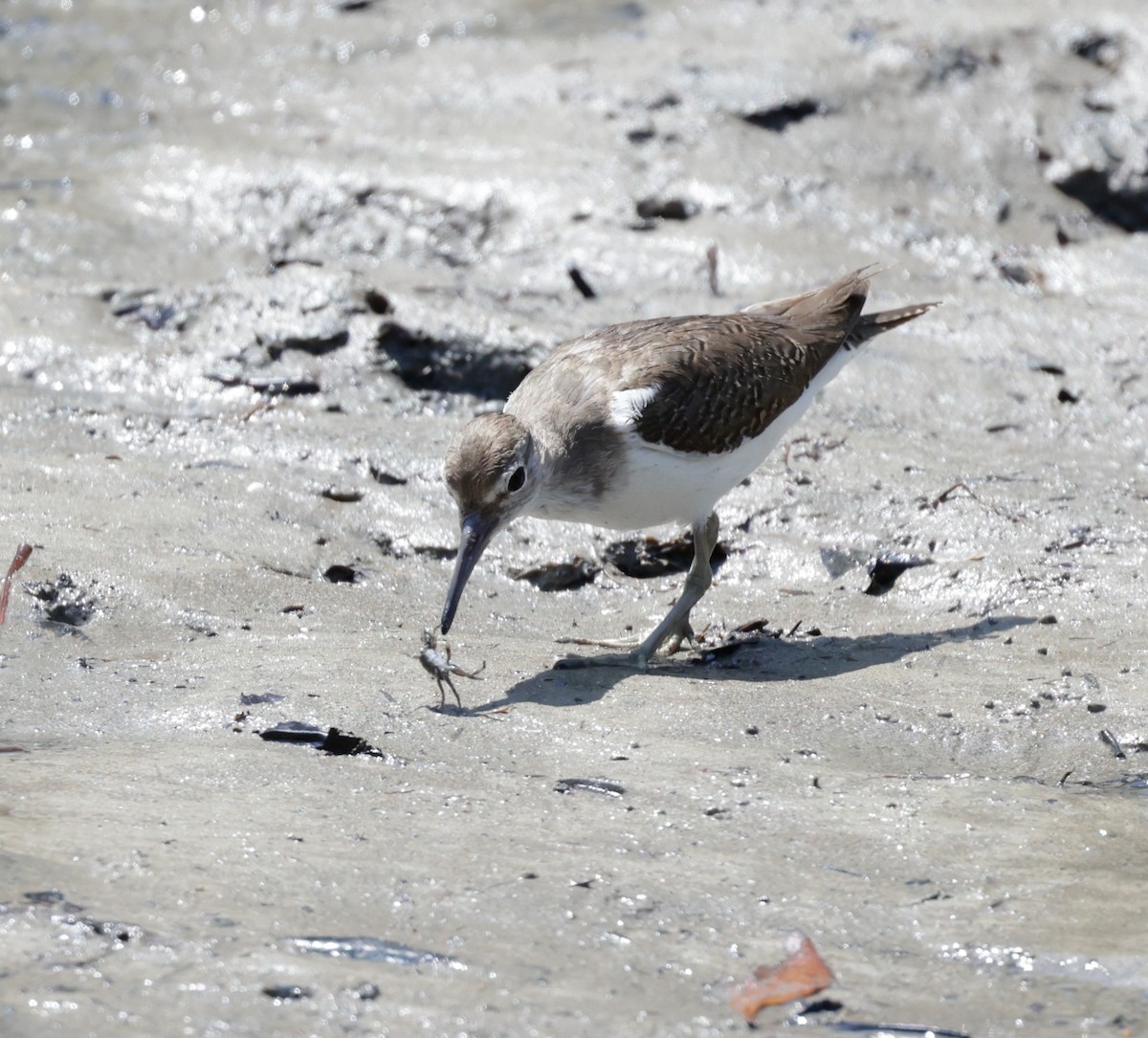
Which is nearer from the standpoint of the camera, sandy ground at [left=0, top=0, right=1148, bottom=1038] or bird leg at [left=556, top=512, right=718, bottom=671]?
sandy ground at [left=0, top=0, right=1148, bottom=1038]

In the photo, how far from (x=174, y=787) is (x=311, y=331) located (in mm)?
4617

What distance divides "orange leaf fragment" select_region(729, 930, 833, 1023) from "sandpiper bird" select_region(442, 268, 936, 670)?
218 centimetres

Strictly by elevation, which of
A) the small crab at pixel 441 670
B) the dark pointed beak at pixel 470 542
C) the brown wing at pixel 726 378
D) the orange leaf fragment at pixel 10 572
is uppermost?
the brown wing at pixel 726 378

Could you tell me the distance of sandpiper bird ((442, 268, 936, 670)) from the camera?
5660mm

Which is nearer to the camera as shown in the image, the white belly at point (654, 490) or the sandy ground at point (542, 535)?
the sandy ground at point (542, 535)

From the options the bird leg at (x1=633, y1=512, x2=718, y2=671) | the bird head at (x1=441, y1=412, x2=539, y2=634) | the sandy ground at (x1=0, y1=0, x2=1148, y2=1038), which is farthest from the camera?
the bird leg at (x1=633, y1=512, x2=718, y2=671)

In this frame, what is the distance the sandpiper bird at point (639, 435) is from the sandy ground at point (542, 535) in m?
0.53

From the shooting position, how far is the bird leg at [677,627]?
5.73m

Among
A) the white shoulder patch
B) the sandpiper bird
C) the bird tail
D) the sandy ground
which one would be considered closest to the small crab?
the sandy ground

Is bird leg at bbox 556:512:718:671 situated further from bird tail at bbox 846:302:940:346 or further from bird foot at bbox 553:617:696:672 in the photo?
bird tail at bbox 846:302:940:346

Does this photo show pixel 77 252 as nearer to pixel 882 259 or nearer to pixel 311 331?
pixel 311 331

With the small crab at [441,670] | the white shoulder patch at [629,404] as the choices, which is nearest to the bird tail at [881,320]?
the white shoulder patch at [629,404]

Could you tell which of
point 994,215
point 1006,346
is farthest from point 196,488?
point 994,215

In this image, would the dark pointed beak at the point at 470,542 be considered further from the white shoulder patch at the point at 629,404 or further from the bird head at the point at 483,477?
the white shoulder patch at the point at 629,404
